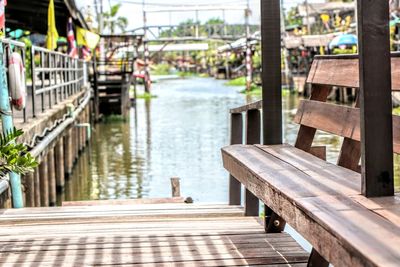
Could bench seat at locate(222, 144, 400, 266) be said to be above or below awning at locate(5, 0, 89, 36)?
below

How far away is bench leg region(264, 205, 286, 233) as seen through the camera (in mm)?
4141

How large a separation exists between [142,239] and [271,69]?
4.17 ft

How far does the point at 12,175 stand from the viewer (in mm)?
5859

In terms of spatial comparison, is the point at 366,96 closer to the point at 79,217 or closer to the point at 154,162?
the point at 79,217

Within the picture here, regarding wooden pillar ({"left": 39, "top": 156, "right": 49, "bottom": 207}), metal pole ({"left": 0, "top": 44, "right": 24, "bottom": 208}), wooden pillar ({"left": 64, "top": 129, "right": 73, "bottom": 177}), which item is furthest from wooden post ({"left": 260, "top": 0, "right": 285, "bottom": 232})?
wooden pillar ({"left": 64, "top": 129, "right": 73, "bottom": 177})

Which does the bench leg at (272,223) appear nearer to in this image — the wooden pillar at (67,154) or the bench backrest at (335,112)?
the bench backrest at (335,112)

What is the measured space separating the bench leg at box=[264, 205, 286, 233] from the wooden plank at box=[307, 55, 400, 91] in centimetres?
81

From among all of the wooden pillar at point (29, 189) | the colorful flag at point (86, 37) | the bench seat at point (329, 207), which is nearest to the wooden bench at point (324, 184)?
the bench seat at point (329, 207)

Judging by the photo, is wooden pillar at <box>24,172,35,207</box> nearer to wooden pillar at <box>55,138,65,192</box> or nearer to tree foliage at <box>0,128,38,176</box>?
wooden pillar at <box>55,138,65,192</box>

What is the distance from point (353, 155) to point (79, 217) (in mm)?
2114

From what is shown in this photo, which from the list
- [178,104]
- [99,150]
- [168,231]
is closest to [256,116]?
[168,231]

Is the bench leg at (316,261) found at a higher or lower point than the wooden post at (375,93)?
lower

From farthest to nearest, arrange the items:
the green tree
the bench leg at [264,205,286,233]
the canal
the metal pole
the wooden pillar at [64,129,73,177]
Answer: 1. the green tree
2. the wooden pillar at [64,129,73,177]
3. the canal
4. the metal pole
5. the bench leg at [264,205,286,233]

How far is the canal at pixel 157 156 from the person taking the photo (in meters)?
11.2
